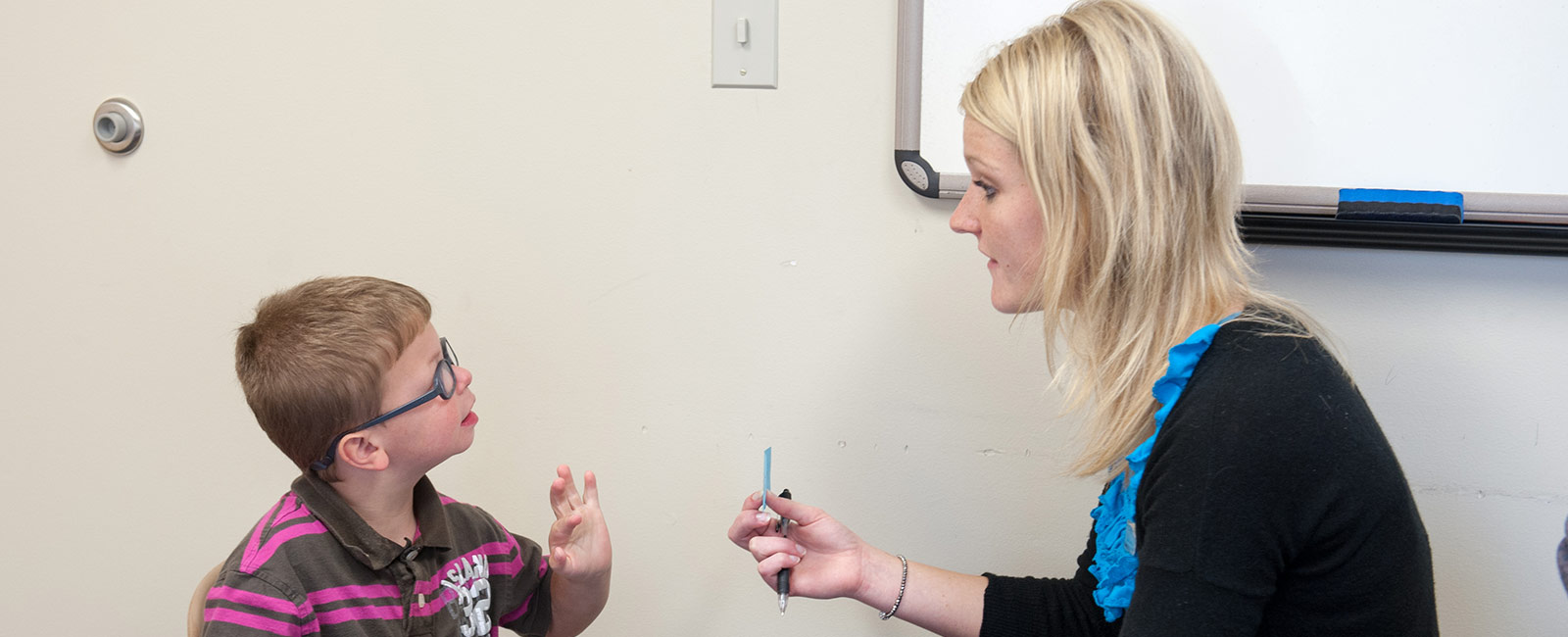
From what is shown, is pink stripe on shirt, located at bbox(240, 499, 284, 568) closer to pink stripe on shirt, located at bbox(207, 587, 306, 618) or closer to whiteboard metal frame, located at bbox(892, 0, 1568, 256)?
pink stripe on shirt, located at bbox(207, 587, 306, 618)

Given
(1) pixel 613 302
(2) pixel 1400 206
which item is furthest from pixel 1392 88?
(1) pixel 613 302

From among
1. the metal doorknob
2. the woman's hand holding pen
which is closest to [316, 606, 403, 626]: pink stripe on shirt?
the woman's hand holding pen

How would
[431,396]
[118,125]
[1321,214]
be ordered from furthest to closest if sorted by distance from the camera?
[118,125] → [1321,214] → [431,396]

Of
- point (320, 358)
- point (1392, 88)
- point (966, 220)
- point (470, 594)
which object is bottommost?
point (470, 594)

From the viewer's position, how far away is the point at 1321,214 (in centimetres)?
112

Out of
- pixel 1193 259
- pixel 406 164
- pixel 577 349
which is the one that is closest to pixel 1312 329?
pixel 1193 259

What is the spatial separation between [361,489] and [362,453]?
1.9 inches

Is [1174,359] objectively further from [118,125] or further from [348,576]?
[118,125]

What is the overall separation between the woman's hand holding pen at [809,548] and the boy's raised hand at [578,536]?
5.2 inches

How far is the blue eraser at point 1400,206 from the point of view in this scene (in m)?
1.08

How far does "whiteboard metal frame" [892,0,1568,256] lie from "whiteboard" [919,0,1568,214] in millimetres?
17

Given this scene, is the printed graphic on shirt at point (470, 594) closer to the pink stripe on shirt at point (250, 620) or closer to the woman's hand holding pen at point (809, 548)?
the pink stripe on shirt at point (250, 620)

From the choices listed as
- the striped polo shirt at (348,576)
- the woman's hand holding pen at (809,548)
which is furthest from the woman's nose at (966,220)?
the striped polo shirt at (348,576)

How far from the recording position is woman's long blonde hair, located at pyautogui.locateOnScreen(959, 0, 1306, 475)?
0.85m
